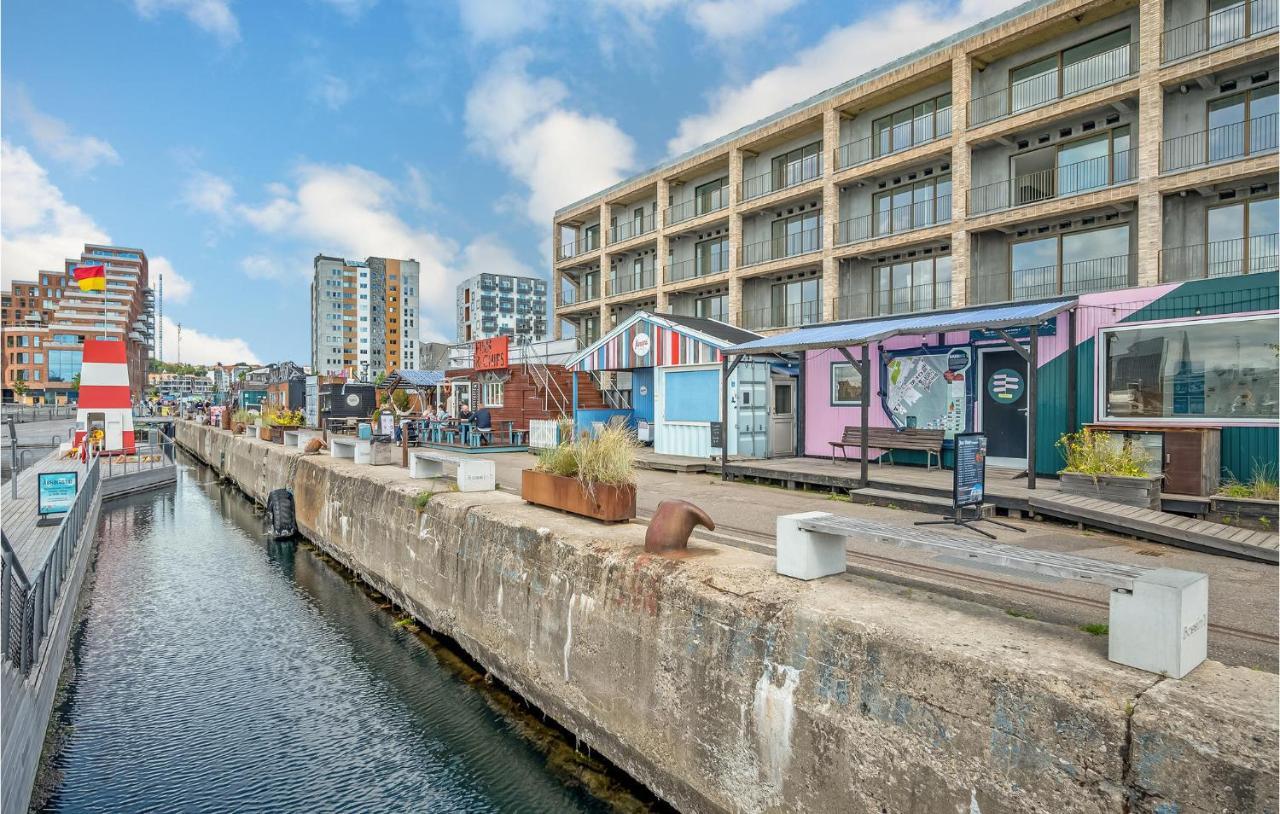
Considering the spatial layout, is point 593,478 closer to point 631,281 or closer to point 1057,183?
point 1057,183

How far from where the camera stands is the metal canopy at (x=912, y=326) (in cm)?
1049

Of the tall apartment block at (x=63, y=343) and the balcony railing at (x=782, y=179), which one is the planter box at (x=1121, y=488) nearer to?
the balcony railing at (x=782, y=179)

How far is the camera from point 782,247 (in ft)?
92.5

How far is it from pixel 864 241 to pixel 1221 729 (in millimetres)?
23186

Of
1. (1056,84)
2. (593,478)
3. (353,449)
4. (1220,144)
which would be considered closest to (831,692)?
(593,478)

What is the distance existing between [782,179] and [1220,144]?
582 inches

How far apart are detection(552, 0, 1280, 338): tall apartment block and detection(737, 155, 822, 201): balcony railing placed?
73 mm

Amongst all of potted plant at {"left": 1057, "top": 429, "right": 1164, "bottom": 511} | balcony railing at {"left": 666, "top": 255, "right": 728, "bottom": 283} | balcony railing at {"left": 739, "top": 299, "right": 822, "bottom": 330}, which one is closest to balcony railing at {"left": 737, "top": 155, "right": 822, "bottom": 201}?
balcony railing at {"left": 666, "top": 255, "right": 728, "bottom": 283}

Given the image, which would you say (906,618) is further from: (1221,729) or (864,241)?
(864,241)

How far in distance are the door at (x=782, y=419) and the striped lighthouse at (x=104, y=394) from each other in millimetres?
23129

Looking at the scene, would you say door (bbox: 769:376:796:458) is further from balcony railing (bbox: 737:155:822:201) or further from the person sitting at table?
balcony railing (bbox: 737:155:822:201)

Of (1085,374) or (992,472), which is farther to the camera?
(992,472)

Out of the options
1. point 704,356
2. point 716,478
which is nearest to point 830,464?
point 716,478

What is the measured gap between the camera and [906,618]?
13.6 feet
